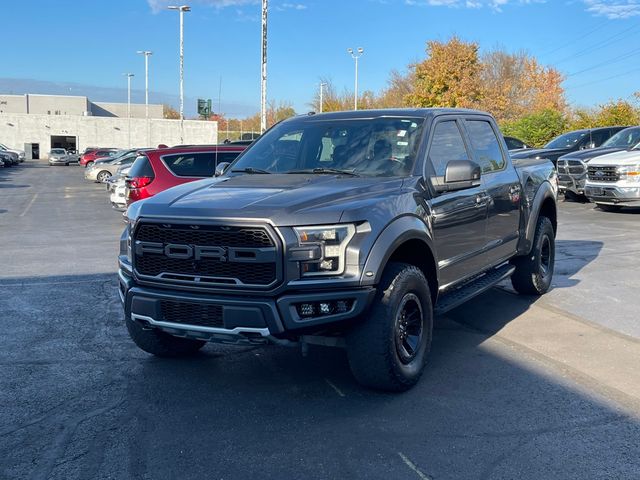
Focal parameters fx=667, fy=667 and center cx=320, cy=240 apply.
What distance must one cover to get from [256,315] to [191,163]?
9.24 metres

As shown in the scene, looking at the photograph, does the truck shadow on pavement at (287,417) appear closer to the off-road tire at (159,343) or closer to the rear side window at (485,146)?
the off-road tire at (159,343)

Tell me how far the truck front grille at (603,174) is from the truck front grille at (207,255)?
13091mm

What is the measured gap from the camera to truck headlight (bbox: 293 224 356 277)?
161 inches

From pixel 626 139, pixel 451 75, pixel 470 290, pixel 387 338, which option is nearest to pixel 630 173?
pixel 626 139

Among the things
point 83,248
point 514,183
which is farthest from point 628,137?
point 83,248

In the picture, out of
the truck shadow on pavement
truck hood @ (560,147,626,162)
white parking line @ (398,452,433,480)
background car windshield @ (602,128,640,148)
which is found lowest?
white parking line @ (398,452,433,480)

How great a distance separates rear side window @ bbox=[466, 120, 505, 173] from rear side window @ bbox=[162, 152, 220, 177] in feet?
22.9

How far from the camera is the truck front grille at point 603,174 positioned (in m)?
15.1

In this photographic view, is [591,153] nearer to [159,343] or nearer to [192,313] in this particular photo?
[159,343]

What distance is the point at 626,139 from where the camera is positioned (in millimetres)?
17656

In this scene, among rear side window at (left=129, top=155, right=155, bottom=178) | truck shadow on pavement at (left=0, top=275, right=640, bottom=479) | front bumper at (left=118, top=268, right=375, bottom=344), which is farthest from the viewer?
rear side window at (left=129, top=155, right=155, bottom=178)

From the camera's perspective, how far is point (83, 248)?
1155cm

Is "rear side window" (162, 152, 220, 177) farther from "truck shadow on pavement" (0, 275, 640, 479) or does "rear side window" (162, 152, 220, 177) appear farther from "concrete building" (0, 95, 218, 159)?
"concrete building" (0, 95, 218, 159)

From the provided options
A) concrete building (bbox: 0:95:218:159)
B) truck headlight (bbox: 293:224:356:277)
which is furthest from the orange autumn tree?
truck headlight (bbox: 293:224:356:277)
